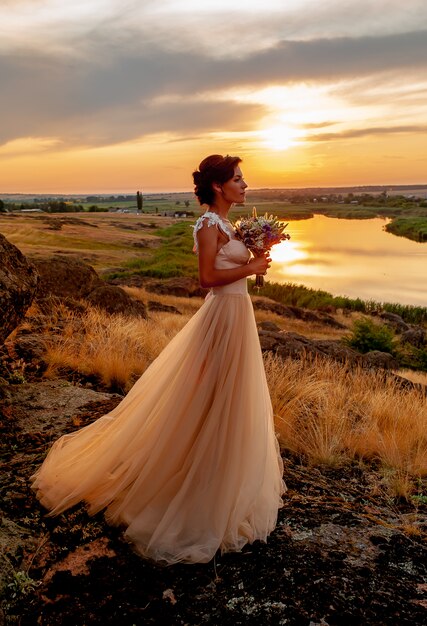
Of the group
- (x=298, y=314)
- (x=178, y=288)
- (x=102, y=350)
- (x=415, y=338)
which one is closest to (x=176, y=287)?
(x=178, y=288)

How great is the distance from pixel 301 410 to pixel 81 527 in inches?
134

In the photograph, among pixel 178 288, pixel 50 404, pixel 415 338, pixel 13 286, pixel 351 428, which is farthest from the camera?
pixel 178 288

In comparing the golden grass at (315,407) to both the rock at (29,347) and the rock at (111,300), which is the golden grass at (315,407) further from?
the rock at (111,300)

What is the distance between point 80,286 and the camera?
14.3 m

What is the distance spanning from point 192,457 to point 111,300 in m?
10.5

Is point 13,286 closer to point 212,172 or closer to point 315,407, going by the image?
point 212,172

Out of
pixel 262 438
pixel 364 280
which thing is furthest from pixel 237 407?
pixel 364 280

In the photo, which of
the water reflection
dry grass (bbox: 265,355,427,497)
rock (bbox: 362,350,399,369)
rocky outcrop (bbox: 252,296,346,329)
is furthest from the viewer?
the water reflection

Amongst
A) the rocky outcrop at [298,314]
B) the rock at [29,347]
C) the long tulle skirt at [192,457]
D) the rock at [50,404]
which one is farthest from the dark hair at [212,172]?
the rocky outcrop at [298,314]

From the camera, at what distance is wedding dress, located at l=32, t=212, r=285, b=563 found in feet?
11.1

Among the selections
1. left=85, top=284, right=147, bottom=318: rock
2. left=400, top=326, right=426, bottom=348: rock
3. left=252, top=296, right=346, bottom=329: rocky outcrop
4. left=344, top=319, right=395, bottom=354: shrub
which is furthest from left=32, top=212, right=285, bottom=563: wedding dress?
left=252, top=296, right=346, bottom=329: rocky outcrop

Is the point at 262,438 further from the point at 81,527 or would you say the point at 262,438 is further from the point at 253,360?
the point at 81,527

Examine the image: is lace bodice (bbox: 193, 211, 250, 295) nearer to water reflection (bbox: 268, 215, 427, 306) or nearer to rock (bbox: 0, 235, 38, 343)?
rock (bbox: 0, 235, 38, 343)

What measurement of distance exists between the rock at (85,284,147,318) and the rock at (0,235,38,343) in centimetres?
763
